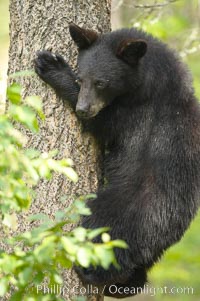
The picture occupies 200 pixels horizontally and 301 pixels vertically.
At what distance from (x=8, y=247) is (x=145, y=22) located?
12.6ft

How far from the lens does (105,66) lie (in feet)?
16.7

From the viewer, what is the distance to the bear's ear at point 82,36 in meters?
4.75

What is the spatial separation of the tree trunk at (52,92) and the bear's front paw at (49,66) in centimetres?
6

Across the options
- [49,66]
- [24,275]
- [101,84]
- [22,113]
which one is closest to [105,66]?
[101,84]

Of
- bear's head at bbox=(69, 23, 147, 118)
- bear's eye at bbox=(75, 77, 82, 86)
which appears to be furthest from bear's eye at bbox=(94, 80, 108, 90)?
bear's eye at bbox=(75, 77, 82, 86)

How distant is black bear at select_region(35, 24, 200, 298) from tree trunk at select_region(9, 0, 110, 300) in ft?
0.31

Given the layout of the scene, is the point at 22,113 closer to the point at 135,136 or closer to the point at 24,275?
the point at 24,275

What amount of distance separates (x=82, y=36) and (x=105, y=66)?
1.15ft

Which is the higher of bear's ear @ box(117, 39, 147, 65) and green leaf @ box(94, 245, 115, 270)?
bear's ear @ box(117, 39, 147, 65)

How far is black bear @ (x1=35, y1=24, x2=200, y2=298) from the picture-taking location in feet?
15.9

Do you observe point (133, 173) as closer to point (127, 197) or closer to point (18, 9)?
point (127, 197)

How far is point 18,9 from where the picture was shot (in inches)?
195

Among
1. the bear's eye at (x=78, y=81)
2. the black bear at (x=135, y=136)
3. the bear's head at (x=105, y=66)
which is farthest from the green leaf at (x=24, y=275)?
the bear's eye at (x=78, y=81)

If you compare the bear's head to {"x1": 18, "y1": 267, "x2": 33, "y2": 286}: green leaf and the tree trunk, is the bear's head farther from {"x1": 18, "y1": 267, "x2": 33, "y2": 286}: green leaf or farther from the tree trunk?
{"x1": 18, "y1": 267, "x2": 33, "y2": 286}: green leaf
